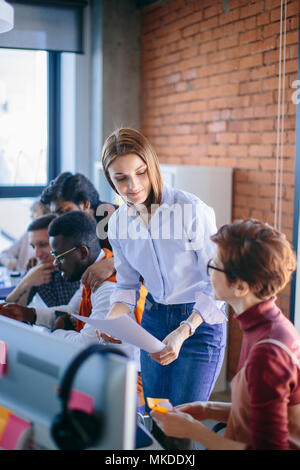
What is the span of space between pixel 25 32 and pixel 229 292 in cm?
364

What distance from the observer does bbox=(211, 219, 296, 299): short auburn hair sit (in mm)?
1207

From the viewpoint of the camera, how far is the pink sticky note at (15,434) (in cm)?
99

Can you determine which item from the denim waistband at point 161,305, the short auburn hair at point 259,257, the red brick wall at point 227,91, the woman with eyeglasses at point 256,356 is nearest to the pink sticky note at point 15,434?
the woman with eyeglasses at point 256,356

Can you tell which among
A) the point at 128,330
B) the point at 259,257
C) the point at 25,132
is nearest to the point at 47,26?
the point at 25,132

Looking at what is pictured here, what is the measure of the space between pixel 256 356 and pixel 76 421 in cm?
43

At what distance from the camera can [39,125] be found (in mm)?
4836

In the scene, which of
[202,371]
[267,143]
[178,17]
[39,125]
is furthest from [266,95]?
[39,125]

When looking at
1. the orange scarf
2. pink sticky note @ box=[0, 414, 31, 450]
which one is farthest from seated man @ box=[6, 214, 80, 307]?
pink sticky note @ box=[0, 414, 31, 450]

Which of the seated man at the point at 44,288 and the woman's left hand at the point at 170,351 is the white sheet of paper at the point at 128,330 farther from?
Result: the seated man at the point at 44,288

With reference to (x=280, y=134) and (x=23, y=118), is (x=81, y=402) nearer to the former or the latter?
(x=280, y=134)

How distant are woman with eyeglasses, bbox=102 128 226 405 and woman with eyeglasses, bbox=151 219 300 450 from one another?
35 centimetres

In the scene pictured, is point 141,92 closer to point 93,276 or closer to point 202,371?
point 93,276

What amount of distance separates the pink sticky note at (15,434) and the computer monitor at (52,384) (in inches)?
0.5

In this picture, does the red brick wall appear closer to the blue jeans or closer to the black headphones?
the blue jeans
